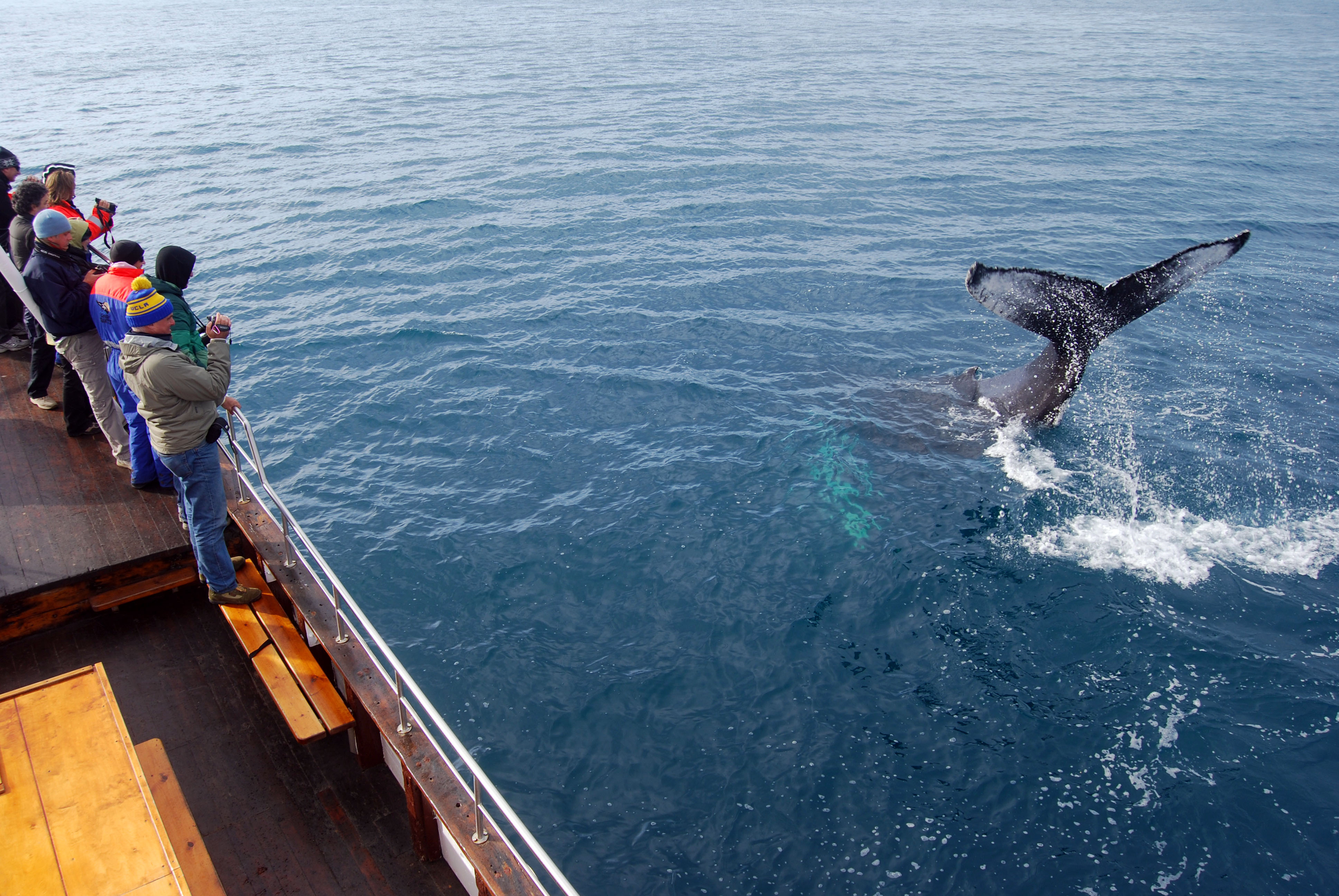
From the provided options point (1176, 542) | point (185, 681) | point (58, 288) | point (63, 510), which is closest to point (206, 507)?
point (185, 681)

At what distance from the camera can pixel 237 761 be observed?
6.53m

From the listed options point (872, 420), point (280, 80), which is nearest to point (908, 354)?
point (872, 420)

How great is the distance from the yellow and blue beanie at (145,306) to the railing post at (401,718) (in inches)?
142

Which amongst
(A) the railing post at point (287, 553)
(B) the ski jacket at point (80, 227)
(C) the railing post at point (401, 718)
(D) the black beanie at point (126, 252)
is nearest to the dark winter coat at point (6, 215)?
(B) the ski jacket at point (80, 227)

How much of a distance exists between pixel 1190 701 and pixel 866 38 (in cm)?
5899

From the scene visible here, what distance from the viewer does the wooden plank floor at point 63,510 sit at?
761 centimetres

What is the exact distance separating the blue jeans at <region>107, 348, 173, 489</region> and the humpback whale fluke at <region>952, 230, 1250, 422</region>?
33.8ft

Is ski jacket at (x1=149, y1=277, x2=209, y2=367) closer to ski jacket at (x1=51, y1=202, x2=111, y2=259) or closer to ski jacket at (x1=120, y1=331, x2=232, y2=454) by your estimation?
ski jacket at (x1=120, y1=331, x2=232, y2=454)

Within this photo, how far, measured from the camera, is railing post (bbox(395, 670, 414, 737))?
5.84 metres

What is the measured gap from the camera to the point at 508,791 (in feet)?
28.7

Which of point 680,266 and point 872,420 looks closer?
point 872,420

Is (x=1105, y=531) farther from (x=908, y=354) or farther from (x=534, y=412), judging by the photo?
(x=534, y=412)

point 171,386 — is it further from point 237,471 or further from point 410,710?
point 410,710

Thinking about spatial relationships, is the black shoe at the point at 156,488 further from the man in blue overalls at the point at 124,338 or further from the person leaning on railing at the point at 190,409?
the person leaning on railing at the point at 190,409
